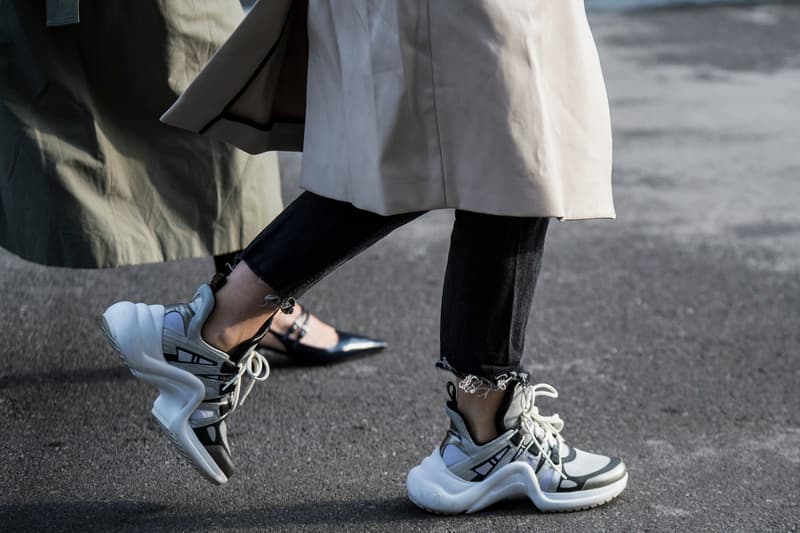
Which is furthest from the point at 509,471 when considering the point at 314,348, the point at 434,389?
the point at 314,348

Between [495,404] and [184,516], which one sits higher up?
[495,404]

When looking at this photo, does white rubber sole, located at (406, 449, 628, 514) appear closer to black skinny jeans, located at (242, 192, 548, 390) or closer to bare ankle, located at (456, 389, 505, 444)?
bare ankle, located at (456, 389, 505, 444)

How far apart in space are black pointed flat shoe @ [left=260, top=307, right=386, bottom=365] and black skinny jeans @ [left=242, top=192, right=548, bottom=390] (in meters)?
0.88

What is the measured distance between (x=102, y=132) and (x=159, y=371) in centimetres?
64

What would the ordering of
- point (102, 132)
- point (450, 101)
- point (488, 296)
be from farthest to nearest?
point (102, 132) < point (488, 296) < point (450, 101)

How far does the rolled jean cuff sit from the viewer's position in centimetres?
206

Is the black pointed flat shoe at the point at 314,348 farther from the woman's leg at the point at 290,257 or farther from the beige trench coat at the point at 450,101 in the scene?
the beige trench coat at the point at 450,101

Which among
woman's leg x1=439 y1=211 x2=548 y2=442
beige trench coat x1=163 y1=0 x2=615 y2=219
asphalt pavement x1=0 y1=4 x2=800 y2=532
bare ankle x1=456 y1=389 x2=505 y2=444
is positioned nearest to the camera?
beige trench coat x1=163 y1=0 x2=615 y2=219

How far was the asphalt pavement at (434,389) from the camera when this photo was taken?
225 centimetres

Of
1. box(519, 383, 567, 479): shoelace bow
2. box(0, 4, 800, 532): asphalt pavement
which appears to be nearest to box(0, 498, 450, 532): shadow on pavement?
box(0, 4, 800, 532): asphalt pavement

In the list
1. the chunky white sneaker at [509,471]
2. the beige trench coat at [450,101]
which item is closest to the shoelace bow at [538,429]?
the chunky white sneaker at [509,471]

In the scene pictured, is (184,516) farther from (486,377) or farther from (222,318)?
(486,377)

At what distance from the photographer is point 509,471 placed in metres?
2.17

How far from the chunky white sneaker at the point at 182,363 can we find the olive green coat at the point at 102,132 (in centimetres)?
42
